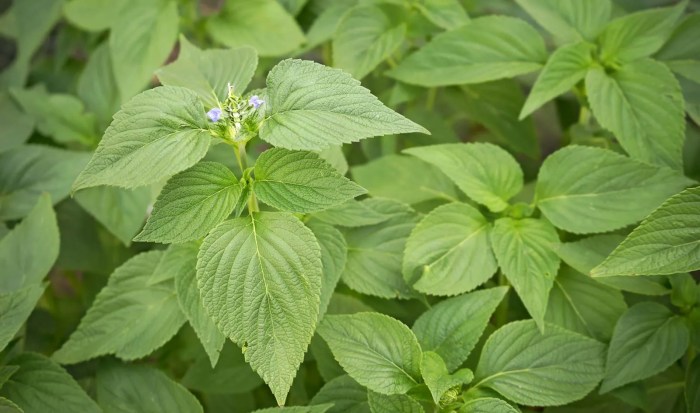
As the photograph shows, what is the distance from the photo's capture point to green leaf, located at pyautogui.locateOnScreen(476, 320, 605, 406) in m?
0.82

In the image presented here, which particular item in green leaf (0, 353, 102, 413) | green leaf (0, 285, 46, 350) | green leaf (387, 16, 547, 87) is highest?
green leaf (387, 16, 547, 87)

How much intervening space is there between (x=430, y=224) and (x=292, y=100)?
28 cm

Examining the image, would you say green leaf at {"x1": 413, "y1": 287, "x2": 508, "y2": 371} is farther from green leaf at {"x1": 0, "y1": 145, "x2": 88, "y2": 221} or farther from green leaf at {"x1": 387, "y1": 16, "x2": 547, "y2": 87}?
green leaf at {"x1": 0, "y1": 145, "x2": 88, "y2": 221}

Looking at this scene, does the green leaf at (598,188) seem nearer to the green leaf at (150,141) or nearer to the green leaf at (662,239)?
the green leaf at (662,239)

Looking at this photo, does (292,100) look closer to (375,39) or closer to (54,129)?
(375,39)

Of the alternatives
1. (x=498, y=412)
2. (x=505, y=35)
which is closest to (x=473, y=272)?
(x=498, y=412)

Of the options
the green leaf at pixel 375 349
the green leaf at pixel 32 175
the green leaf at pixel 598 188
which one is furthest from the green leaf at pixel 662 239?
the green leaf at pixel 32 175

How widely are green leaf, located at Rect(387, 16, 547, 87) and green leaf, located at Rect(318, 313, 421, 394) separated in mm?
447

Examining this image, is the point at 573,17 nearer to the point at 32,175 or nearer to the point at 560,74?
the point at 560,74

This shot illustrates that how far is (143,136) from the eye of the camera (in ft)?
2.35

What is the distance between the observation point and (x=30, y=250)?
0.99 meters

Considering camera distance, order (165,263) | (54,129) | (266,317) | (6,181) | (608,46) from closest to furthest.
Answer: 1. (266,317)
2. (165,263)
3. (608,46)
4. (6,181)
5. (54,129)

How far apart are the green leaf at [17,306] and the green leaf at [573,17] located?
832 millimetres

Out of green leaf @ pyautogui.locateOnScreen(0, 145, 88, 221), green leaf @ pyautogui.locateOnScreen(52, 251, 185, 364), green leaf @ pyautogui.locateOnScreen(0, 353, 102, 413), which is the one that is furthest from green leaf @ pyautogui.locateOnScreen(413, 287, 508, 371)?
green leaf @ pyautogui.locateOnScreen(0, 145, 88, 221)
